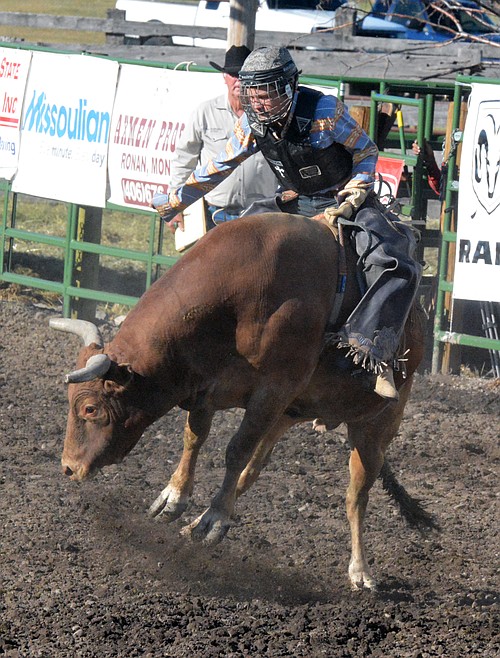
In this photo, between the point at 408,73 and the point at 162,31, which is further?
the point at 162,31

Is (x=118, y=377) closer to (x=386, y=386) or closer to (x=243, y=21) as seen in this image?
(x=386, y=386)

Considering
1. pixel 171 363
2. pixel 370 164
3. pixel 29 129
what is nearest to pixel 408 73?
pixel 29 129

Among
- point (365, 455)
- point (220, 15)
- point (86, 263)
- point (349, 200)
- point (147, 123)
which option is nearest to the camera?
point (349, 200)

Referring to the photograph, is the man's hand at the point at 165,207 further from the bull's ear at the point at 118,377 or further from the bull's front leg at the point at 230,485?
the bull's front leg at the point at 230,485

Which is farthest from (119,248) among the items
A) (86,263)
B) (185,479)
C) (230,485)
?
(230,485)

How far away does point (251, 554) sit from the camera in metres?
5.45

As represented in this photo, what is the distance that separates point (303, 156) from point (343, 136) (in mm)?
205

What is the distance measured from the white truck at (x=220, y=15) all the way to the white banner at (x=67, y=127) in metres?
6.21

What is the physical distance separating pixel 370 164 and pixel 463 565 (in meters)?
2.08

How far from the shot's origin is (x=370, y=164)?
202 inches

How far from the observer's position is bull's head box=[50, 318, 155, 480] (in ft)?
→ 15.1

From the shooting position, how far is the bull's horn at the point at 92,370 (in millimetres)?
4375

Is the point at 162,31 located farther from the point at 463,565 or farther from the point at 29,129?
the point at 463,565

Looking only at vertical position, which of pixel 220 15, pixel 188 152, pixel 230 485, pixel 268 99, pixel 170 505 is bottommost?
pixel 170 505
